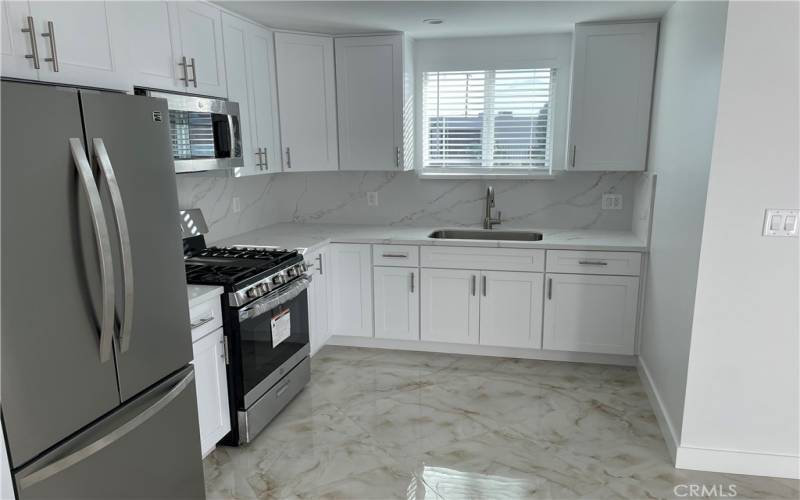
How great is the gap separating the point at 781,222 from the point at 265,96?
119 inches

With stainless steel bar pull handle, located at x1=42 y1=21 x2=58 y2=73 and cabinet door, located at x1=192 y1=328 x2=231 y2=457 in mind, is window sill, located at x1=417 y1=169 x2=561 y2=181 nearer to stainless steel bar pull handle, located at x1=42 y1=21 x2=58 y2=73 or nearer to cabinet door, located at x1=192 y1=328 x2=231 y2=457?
cabinet door, located at x1=192 y1=328 x2=231 y2=457

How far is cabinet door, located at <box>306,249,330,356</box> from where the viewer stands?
347cm

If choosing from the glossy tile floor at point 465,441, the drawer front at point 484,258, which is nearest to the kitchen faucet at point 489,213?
the drawer front at point 484,258

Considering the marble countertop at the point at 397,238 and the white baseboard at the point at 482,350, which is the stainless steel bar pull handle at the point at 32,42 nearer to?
the marble countertop at the point at 397,238

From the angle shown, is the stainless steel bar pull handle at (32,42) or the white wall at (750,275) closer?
the stainless steel bar pull handle at (32,42)

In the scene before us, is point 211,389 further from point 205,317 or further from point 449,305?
point 449,305

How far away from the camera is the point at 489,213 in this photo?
13.1ft

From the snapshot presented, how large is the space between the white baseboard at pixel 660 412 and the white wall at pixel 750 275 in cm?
8

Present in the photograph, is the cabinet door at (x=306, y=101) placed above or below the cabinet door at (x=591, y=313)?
above

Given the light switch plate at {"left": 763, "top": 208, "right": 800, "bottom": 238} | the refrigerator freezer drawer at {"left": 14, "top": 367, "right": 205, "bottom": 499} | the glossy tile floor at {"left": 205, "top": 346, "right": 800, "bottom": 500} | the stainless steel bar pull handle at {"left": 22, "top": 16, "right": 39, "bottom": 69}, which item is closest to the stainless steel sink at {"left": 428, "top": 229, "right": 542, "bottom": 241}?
the glossy tile floor at {"left": 205, "top": 346, "right": 800, "bottom": 500}

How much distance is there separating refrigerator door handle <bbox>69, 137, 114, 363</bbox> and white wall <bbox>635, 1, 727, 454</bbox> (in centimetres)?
232

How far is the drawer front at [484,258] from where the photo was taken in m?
3.49

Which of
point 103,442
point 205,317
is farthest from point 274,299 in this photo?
point 103,442

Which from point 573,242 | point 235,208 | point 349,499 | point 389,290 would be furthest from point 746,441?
point 235,208
